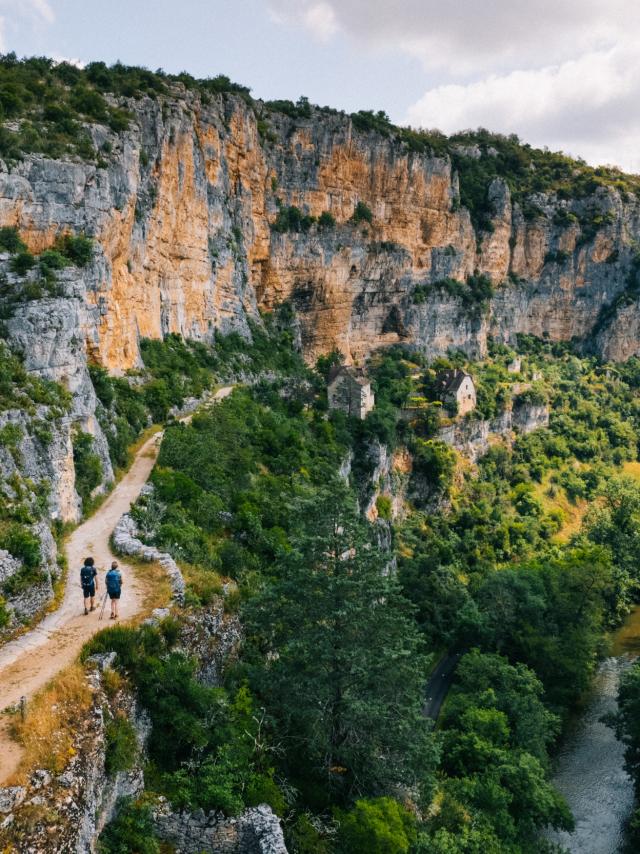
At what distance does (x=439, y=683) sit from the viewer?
3081cm

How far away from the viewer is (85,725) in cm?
1048

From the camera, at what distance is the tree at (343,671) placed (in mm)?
14211

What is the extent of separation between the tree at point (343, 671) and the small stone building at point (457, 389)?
1471 inches

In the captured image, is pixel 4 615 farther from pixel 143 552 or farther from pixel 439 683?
pixel 439 683

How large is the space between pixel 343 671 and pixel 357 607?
4.70ft

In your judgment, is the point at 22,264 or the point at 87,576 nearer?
the point at 87,576

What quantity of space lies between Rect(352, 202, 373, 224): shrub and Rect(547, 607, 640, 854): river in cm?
3867

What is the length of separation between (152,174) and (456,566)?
28.5 m

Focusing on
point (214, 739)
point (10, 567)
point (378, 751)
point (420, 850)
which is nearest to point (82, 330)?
point (10, 567)

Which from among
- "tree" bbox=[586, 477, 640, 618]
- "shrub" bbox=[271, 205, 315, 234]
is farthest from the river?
"shrub" bbox=[271, 205, 315, 234]

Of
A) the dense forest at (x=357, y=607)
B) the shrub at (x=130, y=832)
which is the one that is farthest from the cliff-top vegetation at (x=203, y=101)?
the shrub at (x=130, y=832)

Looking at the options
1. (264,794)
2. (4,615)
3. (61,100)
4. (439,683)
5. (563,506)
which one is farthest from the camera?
(563,506)

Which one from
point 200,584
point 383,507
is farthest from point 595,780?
point 200,584

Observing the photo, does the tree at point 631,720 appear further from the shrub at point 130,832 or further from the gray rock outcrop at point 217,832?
the shrub at point 130,832
